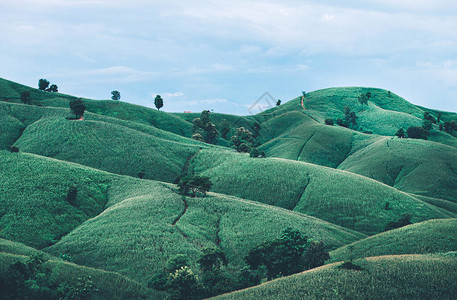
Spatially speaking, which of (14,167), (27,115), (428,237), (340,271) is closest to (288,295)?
(340,271)

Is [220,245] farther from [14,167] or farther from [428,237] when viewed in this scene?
[14,167]

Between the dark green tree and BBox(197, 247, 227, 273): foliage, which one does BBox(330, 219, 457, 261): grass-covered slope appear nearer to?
BBox(197, 247, 227, 273): foliage

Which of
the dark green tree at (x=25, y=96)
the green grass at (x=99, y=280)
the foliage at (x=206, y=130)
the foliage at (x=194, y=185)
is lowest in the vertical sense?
the green grass at (x=99, y=280)

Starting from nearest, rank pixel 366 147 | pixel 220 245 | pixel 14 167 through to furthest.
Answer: pixel 220 245 < pixel 14 167 < pixel 366 147

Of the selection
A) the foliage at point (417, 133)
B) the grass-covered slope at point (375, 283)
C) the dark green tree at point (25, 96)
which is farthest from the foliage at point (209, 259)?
the foliage at point (417, 133)

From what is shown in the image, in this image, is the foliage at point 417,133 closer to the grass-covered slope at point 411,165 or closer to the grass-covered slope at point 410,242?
the grass-covered slope at point 411,165

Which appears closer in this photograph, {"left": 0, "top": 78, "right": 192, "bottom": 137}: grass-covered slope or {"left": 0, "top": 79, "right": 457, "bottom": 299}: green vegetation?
{"left": 0, "top": 79, "right": 457, "bottom": 299}: green vegetation

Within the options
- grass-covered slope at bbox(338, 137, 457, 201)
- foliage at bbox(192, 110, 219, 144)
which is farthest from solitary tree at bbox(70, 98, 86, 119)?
grass-covered slope at bbox(338, 137, 457, 201)
